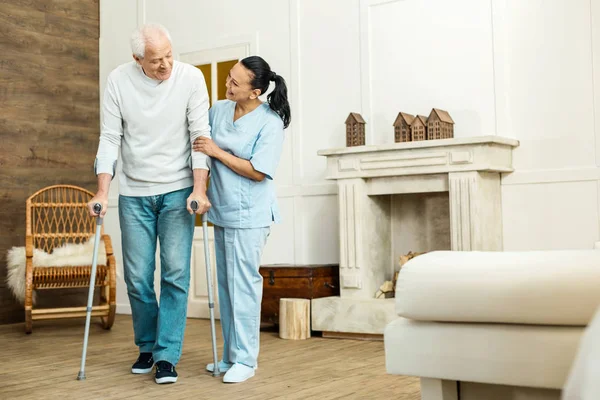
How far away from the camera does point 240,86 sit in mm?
3139

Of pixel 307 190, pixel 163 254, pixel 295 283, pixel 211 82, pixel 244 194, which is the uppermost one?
pixel 211 82

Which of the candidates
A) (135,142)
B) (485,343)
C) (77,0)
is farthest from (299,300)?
(77,0)

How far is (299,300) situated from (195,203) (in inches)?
66.0

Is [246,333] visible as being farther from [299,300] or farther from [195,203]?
[299,300]

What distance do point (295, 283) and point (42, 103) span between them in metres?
2.59

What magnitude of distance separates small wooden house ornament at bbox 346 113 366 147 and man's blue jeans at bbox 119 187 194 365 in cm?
177

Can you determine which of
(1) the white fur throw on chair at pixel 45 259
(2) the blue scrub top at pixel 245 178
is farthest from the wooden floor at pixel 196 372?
(2) the blue scrub top at pixel 245 178

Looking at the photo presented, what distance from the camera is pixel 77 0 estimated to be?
623 centimetres

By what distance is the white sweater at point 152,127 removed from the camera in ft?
10.3

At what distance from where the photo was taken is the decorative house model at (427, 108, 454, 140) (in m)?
4.42

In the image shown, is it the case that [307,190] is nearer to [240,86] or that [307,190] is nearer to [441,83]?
[441,83]

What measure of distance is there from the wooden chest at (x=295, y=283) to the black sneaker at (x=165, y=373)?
64.9 inches

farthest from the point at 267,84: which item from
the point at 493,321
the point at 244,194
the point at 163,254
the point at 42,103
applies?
the point at 42,103

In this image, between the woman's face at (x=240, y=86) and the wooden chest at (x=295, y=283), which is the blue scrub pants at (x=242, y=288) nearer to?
the woman's face at (x=240, y=86)
